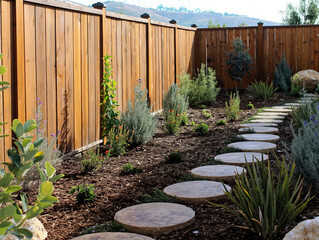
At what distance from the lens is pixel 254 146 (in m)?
4.57

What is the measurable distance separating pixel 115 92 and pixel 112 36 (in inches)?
30.4

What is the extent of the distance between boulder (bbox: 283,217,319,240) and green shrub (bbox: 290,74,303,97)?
26.7 feet

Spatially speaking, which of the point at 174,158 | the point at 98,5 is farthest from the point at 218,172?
the point at 98,5

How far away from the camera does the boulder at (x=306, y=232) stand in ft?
6.14

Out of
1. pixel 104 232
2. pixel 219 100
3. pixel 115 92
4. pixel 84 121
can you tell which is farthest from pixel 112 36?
pixel 219 100

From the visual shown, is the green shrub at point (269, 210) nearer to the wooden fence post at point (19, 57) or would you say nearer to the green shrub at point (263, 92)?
the wooden fence post at point (19, 57)

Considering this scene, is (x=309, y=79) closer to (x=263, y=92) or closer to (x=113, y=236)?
(x=263, y=92)

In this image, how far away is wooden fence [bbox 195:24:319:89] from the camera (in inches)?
432

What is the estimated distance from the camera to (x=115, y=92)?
5707 mm

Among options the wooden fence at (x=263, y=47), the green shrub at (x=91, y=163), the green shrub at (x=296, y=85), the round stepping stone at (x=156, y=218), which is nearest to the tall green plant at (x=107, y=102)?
the green shrub at (x=91, y=163)

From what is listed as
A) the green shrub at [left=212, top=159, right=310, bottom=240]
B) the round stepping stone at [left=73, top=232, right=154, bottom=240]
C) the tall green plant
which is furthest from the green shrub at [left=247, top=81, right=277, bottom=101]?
the round stepping stone at [left=73, top=232, right=154, bottom=240]

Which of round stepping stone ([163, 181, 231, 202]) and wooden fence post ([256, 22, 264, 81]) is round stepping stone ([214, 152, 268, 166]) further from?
wooden fence post ([256, 22, 264, 81])

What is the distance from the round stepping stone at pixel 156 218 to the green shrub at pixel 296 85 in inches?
296

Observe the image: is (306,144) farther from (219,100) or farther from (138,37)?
(219,100)
